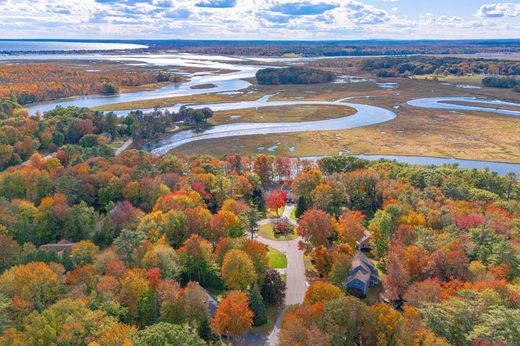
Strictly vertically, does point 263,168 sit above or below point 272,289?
above

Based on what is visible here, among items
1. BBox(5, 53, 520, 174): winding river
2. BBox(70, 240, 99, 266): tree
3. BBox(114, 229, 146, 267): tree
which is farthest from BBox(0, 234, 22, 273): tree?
BBox(5, 53, 520, 174): winding river

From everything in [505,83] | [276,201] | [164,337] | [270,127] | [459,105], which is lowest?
[276,201]

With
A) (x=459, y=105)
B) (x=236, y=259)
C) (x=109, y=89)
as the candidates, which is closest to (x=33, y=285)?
(x=236, y=259)

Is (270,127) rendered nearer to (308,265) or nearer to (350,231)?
(350,231)

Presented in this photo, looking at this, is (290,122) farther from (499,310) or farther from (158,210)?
(499,310)

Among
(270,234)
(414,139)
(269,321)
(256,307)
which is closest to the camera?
(256,307)

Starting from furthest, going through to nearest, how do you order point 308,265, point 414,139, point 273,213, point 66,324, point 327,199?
point 414,139 → point 273,213 → point 327,199 → point 308,265 → point 66,324

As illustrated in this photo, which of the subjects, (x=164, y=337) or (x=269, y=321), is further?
(x=269, y=321)
